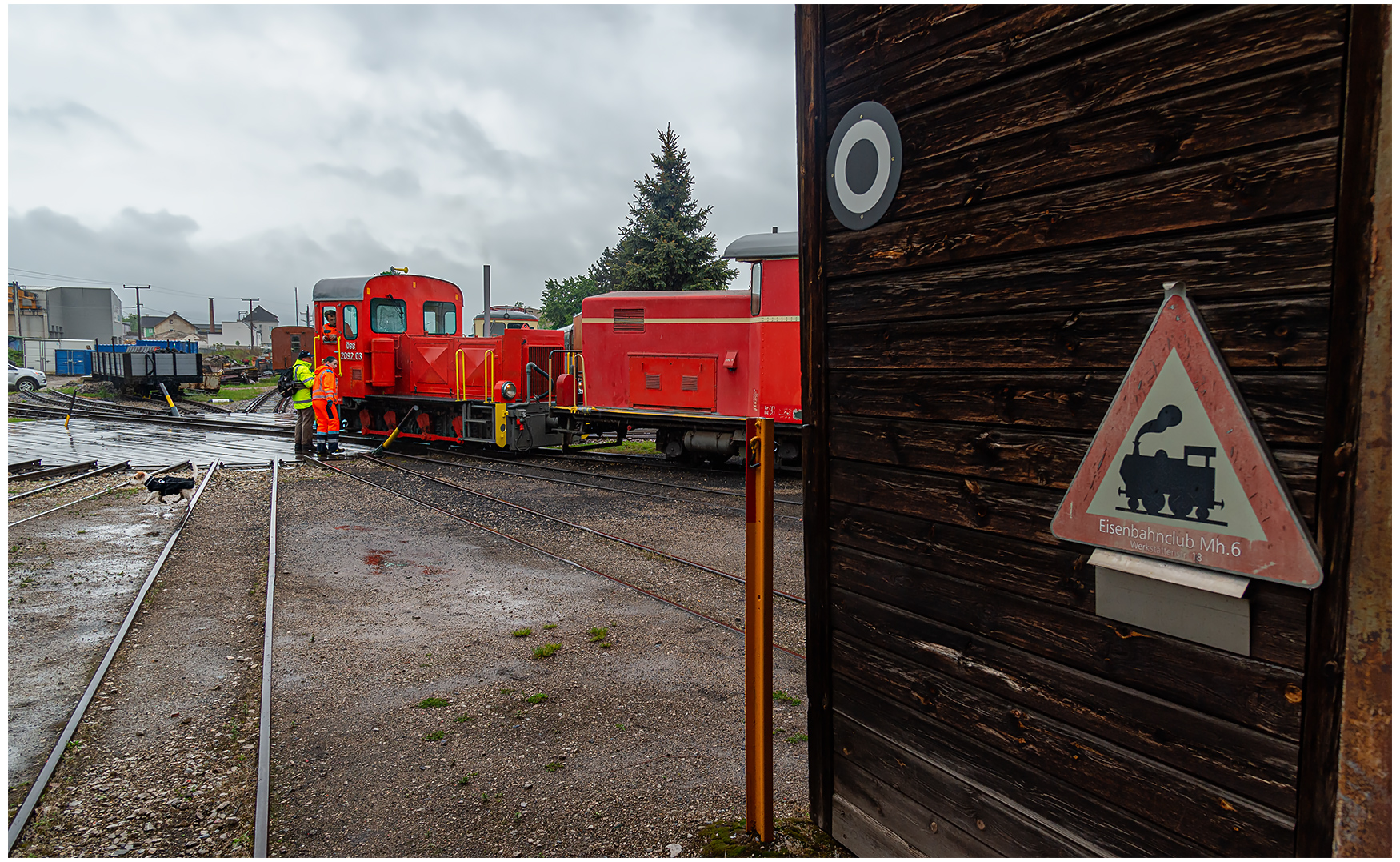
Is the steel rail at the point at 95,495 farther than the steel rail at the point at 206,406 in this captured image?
No

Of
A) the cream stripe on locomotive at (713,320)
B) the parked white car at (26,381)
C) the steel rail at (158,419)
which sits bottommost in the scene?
the steel rail at (158,419)

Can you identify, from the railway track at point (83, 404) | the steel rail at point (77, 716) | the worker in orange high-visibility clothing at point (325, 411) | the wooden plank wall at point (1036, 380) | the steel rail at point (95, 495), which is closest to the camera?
the wooden plank wall at point (1036, 380)

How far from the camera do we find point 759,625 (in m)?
3.08

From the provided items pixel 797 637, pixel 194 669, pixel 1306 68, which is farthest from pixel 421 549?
pixel 1306 68

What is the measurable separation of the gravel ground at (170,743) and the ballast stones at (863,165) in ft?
11.3

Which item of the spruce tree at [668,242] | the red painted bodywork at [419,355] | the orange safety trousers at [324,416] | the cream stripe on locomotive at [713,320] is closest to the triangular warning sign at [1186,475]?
the cream stripe on locomotive at [713,320]

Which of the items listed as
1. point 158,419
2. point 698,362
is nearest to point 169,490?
point 698,362

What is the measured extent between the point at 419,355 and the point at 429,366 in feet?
1.41

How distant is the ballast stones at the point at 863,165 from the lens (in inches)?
100.0

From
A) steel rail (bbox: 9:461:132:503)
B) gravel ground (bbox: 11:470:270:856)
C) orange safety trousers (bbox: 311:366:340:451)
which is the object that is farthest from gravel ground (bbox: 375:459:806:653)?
steel rail (bbox: 9:461:132:503)

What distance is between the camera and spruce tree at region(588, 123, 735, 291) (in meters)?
27.9

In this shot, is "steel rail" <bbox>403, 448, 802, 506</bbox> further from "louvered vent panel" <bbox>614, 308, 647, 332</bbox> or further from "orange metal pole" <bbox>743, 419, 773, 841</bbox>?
"orange metal pole" <bbox>743, 419, 773, 841</bbox>

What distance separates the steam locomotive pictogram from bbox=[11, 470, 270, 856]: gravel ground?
3503 millimetres

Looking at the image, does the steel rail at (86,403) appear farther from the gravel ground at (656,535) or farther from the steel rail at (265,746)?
the steel rail at (265,746)
